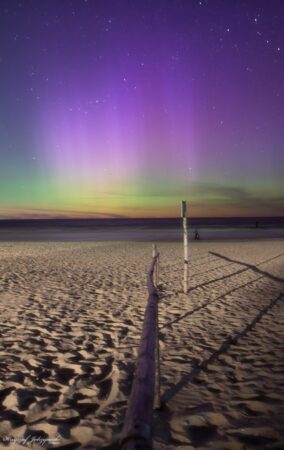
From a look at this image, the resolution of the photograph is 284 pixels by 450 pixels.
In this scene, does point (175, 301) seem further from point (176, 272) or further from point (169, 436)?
point (169, 436)

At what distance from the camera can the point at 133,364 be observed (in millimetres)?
5523

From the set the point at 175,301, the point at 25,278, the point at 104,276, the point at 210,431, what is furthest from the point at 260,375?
the point at 25,278

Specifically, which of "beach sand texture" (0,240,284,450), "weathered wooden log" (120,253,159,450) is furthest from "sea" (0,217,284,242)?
"weathered wooden log" (120,253,159,450)

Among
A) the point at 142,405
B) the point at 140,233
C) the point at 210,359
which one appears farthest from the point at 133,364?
the point at 140,233

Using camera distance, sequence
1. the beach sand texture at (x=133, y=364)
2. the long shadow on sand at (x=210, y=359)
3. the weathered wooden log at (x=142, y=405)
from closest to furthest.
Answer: the weathered wooden log at (x=142, y=405) → the beach sand texture at (x=133, y=364) → the long shadow on sand at (x=210, y=359)

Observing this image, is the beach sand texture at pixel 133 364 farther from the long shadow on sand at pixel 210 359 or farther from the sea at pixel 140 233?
the sea at pixel 140 233

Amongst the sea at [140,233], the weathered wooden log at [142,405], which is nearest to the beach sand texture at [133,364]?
the weathered wooden log at [142,405]

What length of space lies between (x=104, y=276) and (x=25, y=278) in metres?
3.34

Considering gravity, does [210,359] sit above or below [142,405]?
below

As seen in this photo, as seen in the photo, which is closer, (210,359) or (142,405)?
(142,405)

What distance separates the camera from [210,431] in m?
3.70

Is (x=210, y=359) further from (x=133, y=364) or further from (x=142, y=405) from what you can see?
(x=142, y=405)

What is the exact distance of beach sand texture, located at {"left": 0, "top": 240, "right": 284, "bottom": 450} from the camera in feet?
12.2

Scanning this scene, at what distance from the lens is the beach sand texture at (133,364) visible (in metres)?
3.72
